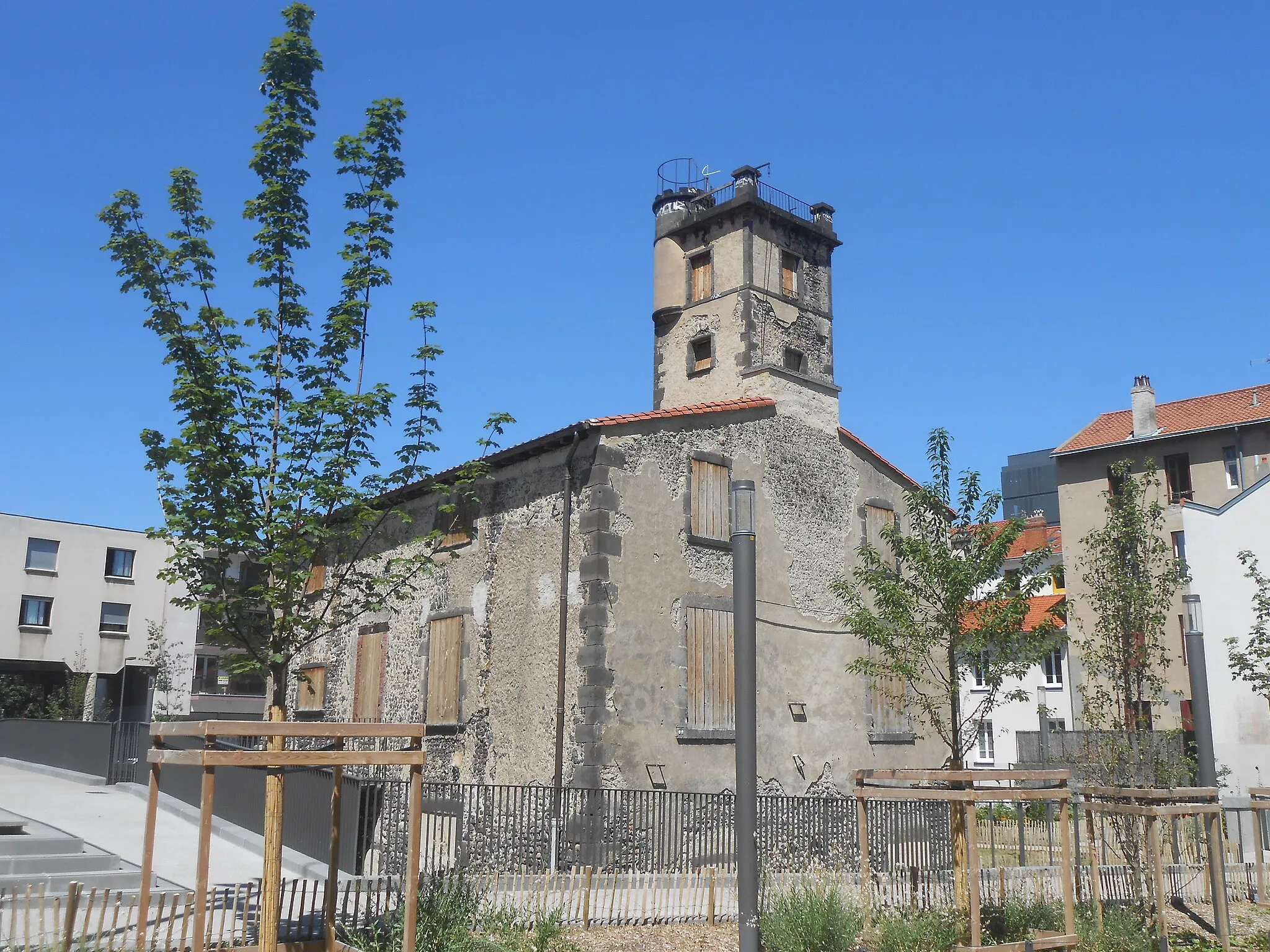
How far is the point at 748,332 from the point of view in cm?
2425

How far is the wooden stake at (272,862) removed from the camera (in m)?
7.57

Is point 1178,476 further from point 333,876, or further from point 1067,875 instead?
point 333,876

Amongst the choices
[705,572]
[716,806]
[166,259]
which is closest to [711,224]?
[705,572]

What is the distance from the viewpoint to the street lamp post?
24.3ft

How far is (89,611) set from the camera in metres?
46.0

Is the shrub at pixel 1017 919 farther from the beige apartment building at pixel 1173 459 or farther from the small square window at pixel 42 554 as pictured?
the small square window at pixel 42 554

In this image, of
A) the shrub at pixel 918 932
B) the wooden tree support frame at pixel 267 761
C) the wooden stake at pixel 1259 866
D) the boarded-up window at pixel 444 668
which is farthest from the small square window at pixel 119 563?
the wooden stake at pixel 1259 866

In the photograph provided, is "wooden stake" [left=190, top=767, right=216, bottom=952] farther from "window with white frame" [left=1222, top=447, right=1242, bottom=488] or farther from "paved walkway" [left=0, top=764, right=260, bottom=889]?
"window with white frame" [left=1222, top=447, right=1242, bottom=488]

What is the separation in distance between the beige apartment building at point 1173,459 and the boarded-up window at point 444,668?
2106cm

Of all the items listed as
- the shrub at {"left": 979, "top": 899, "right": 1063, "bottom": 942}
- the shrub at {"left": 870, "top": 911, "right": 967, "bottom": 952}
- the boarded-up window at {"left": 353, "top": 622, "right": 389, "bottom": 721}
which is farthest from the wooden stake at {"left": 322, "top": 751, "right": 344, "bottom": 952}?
the boarded-up window at {"left": 353, "top": 622, "right": 389, "bottom": 721}

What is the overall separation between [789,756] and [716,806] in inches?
114

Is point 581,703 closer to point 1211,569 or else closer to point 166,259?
point 166,259

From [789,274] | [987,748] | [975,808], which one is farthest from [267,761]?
[987,748]

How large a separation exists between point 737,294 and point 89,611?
1364 inches
